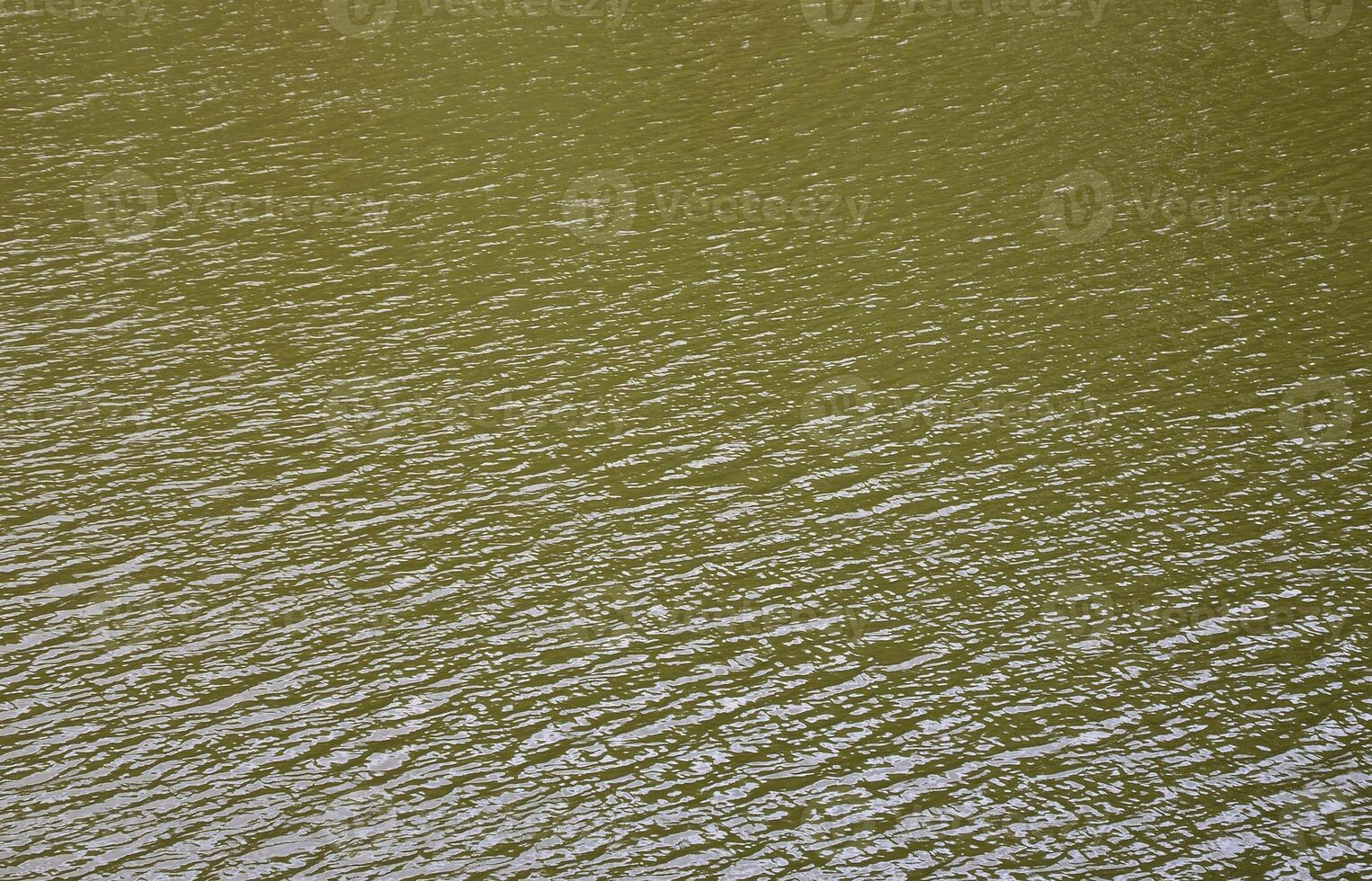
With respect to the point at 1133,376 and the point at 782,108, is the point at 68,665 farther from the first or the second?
the point at 782,108

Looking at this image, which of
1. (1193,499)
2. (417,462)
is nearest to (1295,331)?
(1193,499)

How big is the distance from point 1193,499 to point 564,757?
9.67m

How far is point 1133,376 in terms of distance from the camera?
22.5 m

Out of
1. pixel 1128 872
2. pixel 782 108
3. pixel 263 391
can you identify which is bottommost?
pixel 1128 872
